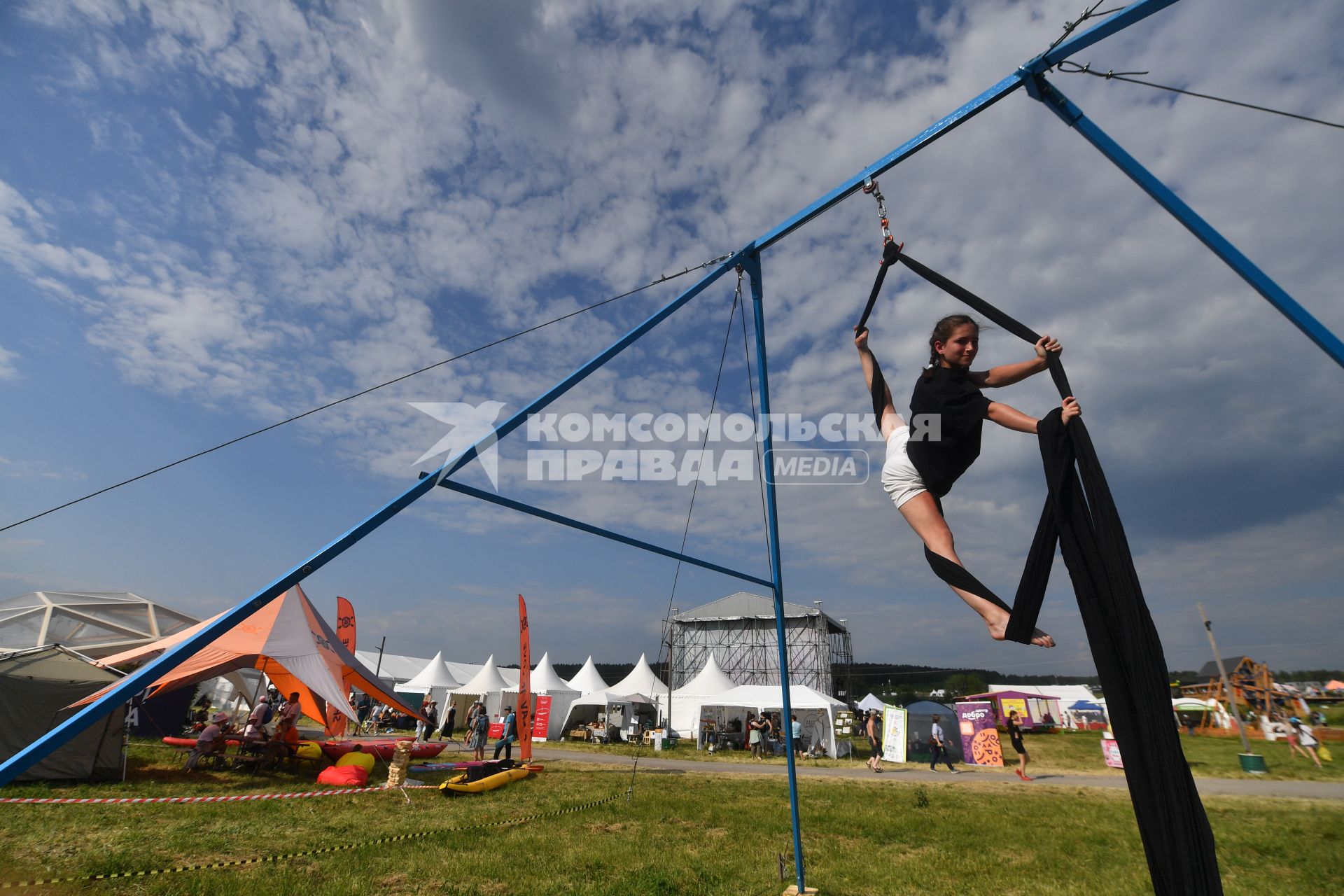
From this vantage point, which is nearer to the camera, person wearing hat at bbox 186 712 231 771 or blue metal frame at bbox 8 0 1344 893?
blue metal frame at bbox 8 0 1344 893

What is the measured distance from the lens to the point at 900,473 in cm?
296

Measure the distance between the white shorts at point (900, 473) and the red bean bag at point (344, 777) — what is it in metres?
12.8

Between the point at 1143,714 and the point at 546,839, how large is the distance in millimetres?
7861

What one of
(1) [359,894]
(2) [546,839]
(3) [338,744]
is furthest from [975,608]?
(3) [338,744]

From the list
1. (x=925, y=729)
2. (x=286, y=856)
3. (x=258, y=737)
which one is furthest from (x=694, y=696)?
(x=286, y=856)

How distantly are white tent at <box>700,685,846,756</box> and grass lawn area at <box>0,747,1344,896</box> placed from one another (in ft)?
35.9

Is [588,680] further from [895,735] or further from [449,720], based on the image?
[895,735]

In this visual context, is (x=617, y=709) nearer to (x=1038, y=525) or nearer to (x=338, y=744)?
(x=338, y=744)

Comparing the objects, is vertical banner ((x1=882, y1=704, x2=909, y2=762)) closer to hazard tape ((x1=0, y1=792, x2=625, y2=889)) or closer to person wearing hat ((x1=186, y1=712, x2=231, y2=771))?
hazard tape ((x1=0, y1=792, x2=625, y2=889))

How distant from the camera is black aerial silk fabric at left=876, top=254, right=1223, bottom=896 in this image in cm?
197

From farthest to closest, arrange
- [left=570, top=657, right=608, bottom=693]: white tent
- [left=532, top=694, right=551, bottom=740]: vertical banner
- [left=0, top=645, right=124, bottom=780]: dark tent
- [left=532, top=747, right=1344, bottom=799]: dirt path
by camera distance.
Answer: [left=570, top=657, right=608, bottom=693]: white tent → [left=532, top=694, right=551, bottom=740]: vertical banner → [left=532, top=747, right=1344, bottom=799]: dirt path → [left=0, top=645, right=124, bottom=780]: dark tent

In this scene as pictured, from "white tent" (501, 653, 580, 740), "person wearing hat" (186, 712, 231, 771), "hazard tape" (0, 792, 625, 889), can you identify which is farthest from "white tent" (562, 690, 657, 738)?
"hazard tape" (0, 792, 625, 889)

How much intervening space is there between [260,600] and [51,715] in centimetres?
1267

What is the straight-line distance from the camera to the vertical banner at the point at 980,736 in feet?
68.2
